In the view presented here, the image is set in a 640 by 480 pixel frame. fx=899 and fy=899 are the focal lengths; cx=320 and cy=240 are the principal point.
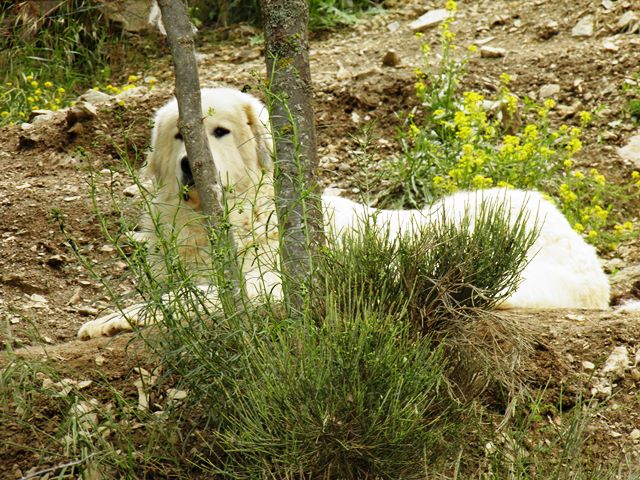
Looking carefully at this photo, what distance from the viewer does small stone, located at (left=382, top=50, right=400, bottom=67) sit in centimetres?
762

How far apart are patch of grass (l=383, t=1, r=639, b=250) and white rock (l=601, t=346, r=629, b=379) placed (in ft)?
6.48

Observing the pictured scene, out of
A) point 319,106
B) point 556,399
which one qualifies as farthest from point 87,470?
point 319,106

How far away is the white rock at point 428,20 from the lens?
8.71 m

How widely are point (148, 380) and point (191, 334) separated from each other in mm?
415

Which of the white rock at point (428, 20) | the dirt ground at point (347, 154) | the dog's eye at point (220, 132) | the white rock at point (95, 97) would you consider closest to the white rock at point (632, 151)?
the dirt ground at point (347, 154)

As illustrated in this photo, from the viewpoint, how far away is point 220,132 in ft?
15.2

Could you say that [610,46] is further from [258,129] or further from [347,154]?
[258,129]

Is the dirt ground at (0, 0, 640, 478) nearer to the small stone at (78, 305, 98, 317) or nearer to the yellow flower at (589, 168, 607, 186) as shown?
the small stone at (78, 305, 98, 317)

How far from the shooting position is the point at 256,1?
9.32 metres

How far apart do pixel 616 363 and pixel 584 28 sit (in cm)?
529

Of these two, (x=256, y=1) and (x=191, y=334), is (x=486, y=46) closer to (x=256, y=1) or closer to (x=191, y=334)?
(x=256, y=1)

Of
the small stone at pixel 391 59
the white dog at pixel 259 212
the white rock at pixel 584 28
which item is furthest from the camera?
A: the white rock at pixel 584 28

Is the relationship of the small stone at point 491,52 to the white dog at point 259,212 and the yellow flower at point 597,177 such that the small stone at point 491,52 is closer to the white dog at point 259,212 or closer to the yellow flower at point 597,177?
the yellow flower at point 597,177

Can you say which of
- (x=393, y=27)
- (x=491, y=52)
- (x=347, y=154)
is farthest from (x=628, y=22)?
(x=347, y=154)
